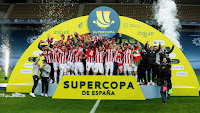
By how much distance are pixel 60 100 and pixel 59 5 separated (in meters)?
19.9

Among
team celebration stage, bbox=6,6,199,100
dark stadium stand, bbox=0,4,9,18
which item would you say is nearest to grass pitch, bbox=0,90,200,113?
team celebration stage, bbox=6,6,199,100

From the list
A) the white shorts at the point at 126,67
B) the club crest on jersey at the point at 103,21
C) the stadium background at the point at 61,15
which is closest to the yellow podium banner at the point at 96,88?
the white shorts at the point at 126,67

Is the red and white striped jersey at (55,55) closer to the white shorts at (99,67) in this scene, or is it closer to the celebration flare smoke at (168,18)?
the white shorts at (99,67)

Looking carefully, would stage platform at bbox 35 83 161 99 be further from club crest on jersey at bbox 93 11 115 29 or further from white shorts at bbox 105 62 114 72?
Result: club crest on jersey at bbox 93 11 115 29

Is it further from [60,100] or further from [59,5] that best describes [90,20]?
[59,5]

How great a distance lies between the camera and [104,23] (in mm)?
13094

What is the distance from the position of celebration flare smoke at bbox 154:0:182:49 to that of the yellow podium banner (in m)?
16.7

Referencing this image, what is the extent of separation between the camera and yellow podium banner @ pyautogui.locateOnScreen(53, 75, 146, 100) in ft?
32.5

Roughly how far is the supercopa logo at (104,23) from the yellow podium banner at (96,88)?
350 centimetres

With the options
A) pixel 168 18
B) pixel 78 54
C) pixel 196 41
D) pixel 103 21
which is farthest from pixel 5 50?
pixel 78 54

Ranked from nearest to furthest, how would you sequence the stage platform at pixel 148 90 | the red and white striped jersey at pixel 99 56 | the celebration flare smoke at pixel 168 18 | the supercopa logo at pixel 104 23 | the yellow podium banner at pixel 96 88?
the yellow podium banner at pixel 96 88 → the stage platform at pixel 148 90 → the red and white striped jersey at pixel 99 56 → the supercopa logo at pixel 104 23 → the celebration flare smoke at pixel 168 18

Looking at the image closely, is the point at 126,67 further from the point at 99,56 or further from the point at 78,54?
the point at 78,54

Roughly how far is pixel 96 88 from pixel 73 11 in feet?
63.1

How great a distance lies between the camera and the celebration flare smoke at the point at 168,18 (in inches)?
1045
